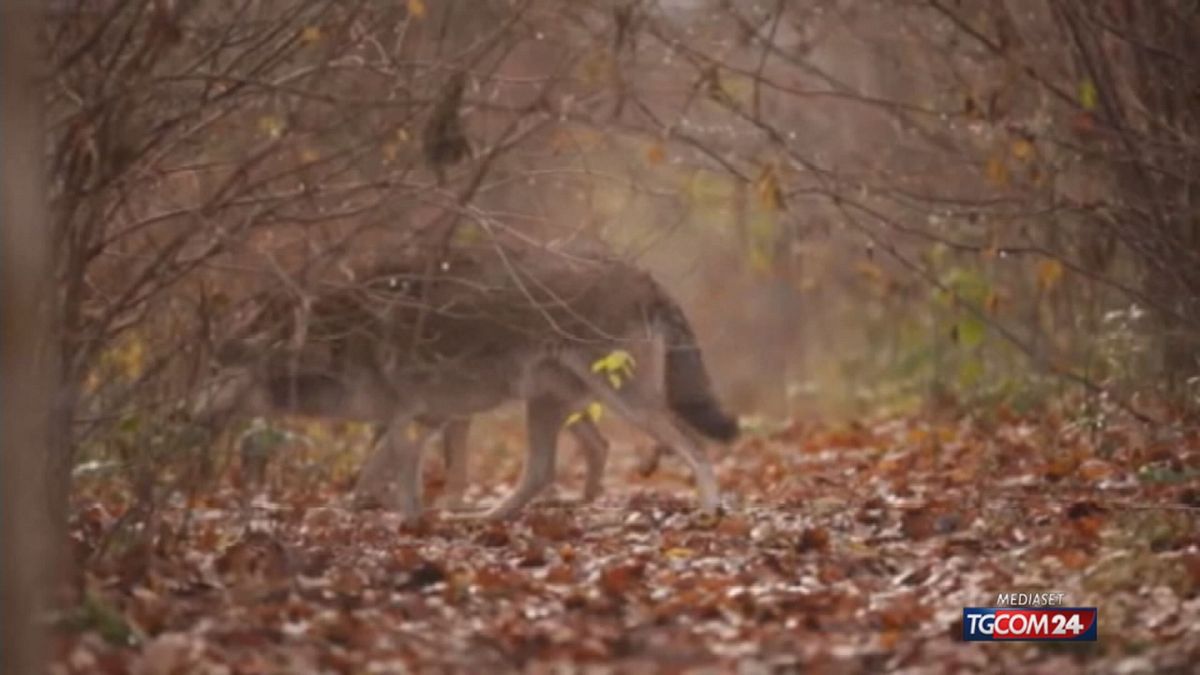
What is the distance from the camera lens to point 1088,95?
10.3 metres

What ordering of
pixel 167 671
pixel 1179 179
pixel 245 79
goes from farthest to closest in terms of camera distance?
pixel 1179 179
pixel 245 79
pixel 167 671

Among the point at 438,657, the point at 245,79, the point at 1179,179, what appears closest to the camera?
the point at 438,657

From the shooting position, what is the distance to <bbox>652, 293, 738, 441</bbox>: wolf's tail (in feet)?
42.6

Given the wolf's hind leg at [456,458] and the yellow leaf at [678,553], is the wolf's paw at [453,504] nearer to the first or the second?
the wolf's hind leg at [456,458]

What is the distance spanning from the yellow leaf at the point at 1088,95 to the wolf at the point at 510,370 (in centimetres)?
267

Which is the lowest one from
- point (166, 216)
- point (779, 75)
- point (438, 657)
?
point (438, 657)

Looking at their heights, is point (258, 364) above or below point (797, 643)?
above

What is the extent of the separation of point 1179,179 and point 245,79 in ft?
14.3

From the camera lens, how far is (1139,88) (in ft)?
36.6

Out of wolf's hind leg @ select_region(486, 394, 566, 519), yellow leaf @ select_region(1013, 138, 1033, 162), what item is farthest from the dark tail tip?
yellow leaf @ select_region(1013, 138, 1033, 162)

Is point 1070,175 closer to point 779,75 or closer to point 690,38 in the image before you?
point 690,38

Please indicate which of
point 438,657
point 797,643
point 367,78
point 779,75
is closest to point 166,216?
point 367,78

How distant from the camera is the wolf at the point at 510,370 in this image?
12.3 metres

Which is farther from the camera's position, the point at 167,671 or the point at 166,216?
the point at 166,216
